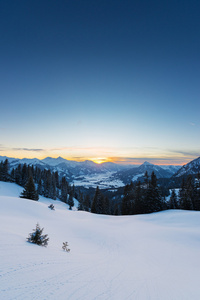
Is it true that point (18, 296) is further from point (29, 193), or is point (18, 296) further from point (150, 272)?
point (29, 193)

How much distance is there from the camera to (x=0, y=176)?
5706cm

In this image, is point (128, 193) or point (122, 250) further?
point (128, 193)

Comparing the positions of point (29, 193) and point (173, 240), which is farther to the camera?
point (29, 193)

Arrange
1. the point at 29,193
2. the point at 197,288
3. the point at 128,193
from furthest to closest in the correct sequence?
the point at 128,193 < the point at 29,193 < the point at 197,288

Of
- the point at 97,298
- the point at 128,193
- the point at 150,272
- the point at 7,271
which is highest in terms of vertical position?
the point at 7,271

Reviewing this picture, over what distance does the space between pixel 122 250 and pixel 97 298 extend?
25.5 ft

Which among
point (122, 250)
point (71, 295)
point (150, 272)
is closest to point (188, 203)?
point (122, 250)

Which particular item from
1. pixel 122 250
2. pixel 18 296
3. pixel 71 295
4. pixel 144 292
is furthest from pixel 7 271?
pixel 122 250

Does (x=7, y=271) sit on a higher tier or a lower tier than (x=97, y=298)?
higher

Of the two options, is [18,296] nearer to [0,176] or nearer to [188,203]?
[188,203]

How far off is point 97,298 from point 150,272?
4.22 m

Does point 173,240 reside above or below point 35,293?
below

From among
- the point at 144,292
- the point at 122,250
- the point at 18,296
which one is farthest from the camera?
the point at 122,250

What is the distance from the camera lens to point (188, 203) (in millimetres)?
34438
